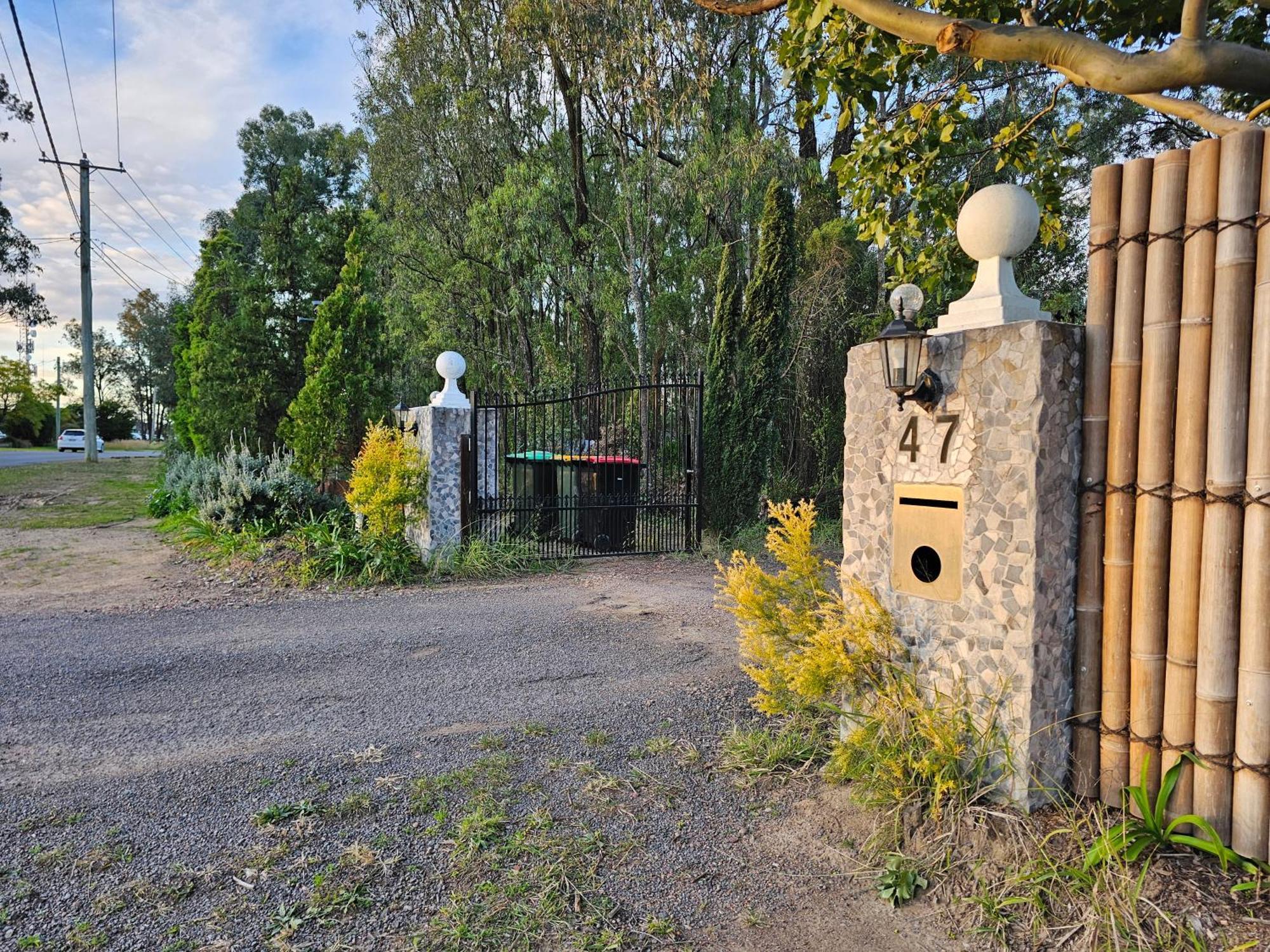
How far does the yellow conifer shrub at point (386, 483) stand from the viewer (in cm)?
739

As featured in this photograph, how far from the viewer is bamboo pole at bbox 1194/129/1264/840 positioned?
2.14 meters

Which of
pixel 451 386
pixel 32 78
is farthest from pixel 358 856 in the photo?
pixel 32 78

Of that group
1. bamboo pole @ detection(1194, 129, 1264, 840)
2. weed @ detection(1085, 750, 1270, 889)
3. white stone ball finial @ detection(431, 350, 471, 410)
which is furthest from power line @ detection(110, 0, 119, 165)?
weed @ detection(1085, 750, 1270, 889)

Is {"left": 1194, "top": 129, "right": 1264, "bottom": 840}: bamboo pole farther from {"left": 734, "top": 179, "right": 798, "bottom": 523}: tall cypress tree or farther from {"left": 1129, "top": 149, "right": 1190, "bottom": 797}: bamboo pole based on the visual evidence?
{"left": 734, "top": 179, "right": 798, "bottom": 523}: tall cypress tree

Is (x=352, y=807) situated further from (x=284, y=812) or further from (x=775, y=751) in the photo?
(x=775, y=751)

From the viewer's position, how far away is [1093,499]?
2451mm

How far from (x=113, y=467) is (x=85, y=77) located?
483 inches

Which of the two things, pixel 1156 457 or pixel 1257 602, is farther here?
pixel 1156 457

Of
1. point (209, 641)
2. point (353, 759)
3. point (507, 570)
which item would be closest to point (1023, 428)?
point (353, 759)

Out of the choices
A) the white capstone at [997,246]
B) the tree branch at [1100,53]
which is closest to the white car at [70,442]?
the tree branch at [1100,53]

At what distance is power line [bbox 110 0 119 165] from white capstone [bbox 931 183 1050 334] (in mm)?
13974

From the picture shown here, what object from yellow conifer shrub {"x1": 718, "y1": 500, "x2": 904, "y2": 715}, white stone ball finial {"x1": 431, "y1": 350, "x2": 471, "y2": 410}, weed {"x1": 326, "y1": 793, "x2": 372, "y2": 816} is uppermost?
white stone ball finial {"x1": 431, "y1": 350, "x2": 471, "y2": 410}

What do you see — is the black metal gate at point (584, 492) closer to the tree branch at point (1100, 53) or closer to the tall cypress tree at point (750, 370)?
the tall cypress tree at point (750, 370)

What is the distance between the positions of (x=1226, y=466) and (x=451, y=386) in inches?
268
